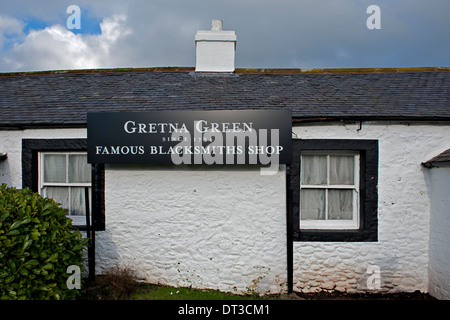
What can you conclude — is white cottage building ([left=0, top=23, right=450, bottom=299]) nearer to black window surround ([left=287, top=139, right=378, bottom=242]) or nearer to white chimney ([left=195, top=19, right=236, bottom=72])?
black window surround ([left=287, top=139, right=378, bottom=242])

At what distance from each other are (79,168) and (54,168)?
50 cm

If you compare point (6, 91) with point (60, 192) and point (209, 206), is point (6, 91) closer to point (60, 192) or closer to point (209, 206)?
point (60, 192)

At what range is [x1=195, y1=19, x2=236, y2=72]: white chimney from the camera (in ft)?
22.3

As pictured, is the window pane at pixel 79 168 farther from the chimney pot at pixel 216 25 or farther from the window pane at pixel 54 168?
the chimney pot at pixel 216 25

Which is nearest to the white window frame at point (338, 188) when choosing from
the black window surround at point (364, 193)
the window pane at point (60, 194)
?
the black window surround at point (364, 193)

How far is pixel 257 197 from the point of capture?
15.4 feet

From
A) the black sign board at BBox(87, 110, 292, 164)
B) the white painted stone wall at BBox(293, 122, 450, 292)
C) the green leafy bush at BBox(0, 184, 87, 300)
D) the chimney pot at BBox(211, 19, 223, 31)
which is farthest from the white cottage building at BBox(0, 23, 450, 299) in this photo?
the chimney pot at BBox(211, 19, 223, 31)

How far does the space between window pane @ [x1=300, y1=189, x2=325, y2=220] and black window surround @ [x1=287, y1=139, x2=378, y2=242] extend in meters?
0.27

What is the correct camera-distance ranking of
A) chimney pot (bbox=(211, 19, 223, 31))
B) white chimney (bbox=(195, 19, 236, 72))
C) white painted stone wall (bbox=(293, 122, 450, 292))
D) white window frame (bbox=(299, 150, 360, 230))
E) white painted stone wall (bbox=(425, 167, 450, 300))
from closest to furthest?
white painted stone wall (bbox=(425, 167, 450, 300)) → white painted stone wall (bbox=(293, 122, 450, 292)) → white window frame (bbox=(299, 150, 360, 230)) → white chimney (bbox=(195, 19, 236, 72)) → chimney pot (bbox=(211, 19, 223, 31))

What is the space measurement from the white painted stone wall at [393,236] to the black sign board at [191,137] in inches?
58.7

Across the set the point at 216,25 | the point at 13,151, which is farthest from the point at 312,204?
the point at 13,151

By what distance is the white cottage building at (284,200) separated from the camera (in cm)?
461

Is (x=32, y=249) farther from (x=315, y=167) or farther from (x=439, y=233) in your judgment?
(x=439, y=233)

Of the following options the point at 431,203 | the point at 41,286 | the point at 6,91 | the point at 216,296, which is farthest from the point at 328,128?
the point at 6,91
